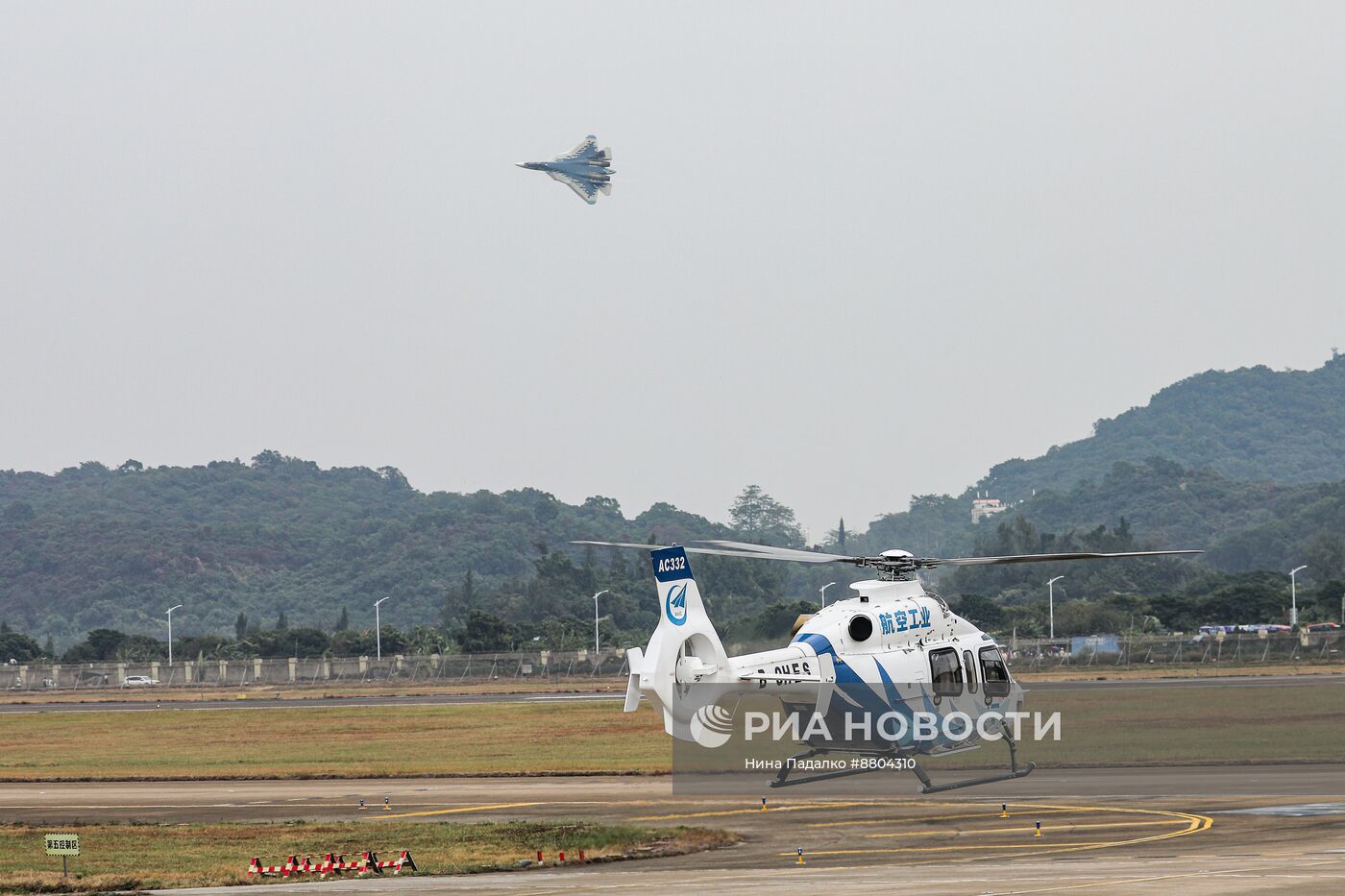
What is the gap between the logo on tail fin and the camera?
92.3 ft

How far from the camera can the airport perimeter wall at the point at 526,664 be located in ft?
283

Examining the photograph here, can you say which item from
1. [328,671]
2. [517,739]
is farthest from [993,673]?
[328,671]

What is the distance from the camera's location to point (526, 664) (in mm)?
102562

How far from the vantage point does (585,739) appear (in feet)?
180

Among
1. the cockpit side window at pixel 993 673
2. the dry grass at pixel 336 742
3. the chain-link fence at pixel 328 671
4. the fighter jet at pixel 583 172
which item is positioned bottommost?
the dry grass at pixel 336 742

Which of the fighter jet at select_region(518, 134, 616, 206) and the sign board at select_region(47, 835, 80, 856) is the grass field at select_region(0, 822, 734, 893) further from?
the fighter jet at select_region(518, 134, 616, 206)

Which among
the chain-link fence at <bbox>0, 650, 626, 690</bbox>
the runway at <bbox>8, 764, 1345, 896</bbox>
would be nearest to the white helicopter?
the runway at <bbox>8, 764, 1345, 896</bbox>

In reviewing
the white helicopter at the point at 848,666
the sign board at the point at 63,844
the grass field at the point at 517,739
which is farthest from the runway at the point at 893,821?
the grass field at the point at 517,739

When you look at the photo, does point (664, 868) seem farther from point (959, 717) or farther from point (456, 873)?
point (959, 717)

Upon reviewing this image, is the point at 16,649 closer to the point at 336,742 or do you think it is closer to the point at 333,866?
the point at 336,742

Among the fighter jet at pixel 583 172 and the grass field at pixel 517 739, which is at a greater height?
the fighter jet at pixel 583 172

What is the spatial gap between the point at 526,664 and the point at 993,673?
7385 centimetres

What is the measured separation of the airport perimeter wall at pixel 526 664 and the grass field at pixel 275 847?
5425cm

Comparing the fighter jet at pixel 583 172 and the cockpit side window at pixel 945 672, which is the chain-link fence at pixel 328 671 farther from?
the cockpit side window at pixel 945 672
